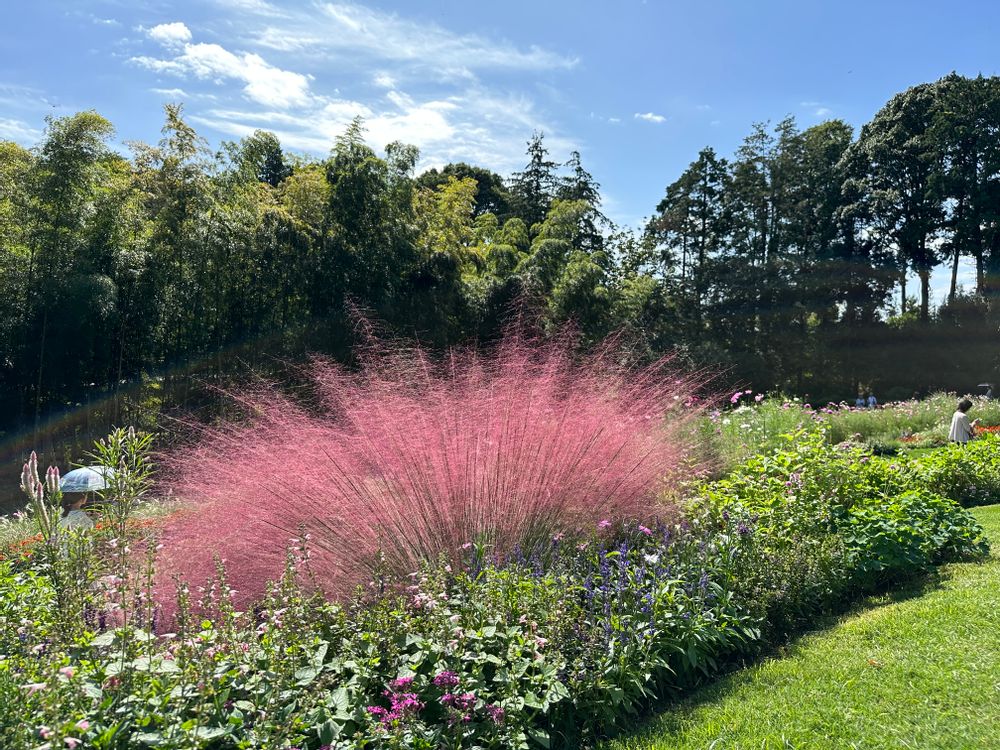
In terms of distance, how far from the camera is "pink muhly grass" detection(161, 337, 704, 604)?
3232 mm

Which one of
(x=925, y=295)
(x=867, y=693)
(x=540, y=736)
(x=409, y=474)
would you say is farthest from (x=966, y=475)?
(x=925, y=295)

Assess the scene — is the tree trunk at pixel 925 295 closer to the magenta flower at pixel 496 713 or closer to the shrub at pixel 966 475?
the shrub at pixel 966 475

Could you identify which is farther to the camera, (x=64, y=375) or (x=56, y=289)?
(x=64, y=375)

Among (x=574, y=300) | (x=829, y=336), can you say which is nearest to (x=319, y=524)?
(x=574, y=300)

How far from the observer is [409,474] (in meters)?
3.36

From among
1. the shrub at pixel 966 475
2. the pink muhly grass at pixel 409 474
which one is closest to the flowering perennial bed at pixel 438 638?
the pink muhly grass at pixel 409 474

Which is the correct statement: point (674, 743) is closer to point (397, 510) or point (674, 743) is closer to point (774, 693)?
point (774, 693)

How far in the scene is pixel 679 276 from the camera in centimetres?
2330

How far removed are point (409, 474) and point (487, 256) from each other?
11.5m

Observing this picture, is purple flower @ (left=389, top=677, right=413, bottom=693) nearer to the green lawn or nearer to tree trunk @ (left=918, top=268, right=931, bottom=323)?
the green lawn

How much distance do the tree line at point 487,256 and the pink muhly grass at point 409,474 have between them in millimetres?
1654

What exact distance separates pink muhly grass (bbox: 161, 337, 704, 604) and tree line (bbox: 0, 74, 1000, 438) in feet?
5.42

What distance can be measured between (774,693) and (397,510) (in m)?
1.83

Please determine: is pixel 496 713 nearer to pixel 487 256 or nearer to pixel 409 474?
pixel 409 474
